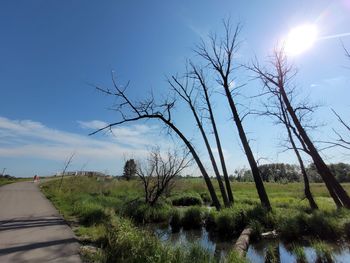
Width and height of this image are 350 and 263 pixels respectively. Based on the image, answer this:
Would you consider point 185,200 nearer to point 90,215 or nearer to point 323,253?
point 90,215

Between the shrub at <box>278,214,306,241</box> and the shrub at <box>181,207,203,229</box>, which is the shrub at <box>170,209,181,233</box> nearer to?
the shrub at <box>181,207,203,229</box>

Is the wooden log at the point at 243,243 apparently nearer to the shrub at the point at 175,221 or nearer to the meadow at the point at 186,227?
the meadow at the point at 186,227

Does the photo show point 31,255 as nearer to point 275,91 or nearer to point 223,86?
point 223,86

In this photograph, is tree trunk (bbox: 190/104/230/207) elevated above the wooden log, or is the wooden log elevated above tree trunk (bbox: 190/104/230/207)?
tree trunk (bbox: 190/104/230/207)

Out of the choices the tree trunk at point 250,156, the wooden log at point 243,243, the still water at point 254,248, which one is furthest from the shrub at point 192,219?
the wooden log at point 243,243

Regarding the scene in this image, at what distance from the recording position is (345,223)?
35.8 ft

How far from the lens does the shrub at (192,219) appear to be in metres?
16.2

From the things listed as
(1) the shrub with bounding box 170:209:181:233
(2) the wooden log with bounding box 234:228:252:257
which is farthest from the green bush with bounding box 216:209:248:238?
(1) the shrub with bounding box 170:209:181:233

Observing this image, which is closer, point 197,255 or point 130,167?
point 197,255

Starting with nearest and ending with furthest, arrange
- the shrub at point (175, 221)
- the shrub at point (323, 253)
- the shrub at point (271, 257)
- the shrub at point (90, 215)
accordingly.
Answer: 1. the shrub at point (323, 253)
2. the shrub at point (271, 257)
3. the shrub at point (90, 215)
4. the shrub at point (175, 221)

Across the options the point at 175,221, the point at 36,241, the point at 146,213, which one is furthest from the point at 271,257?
the point at 146,213

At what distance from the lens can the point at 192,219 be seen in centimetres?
1641

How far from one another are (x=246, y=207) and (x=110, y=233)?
328 inches

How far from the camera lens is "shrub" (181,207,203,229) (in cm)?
1623
